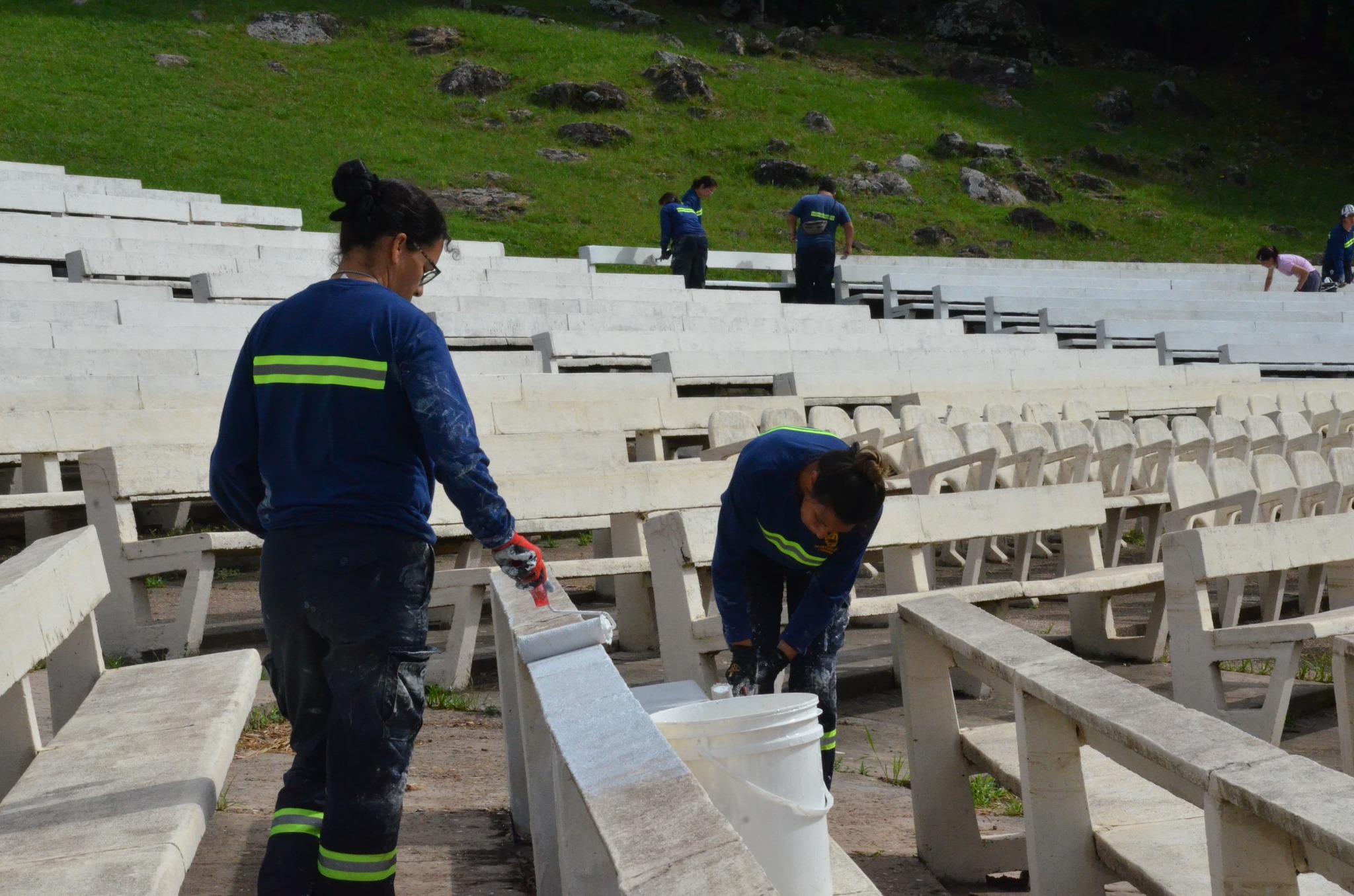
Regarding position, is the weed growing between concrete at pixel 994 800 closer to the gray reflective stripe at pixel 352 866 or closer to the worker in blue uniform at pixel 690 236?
the gray reflective stripe at pixel 352 866

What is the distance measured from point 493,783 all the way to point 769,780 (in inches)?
66.8

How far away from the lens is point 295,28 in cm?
3331

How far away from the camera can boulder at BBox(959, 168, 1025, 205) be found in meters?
30.8

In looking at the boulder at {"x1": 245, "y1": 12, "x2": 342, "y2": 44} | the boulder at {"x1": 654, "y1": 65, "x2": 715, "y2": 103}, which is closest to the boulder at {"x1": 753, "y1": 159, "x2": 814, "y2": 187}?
the boulder at {"x1": 654, "y1": 65, "x2": 715, "y2": 103}

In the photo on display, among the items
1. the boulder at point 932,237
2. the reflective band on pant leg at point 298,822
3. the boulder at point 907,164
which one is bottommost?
the boulder at point 932,237

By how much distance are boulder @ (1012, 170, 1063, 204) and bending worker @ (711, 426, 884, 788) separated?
29.0 m

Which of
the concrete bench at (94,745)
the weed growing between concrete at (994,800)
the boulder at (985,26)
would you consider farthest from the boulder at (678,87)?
the concrete bench at (94,745)

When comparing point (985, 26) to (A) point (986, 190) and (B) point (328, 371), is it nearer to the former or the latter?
(A) point (986, 190)

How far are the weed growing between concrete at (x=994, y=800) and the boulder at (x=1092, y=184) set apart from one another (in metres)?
30.0

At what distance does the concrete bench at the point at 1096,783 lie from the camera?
2.30 metres

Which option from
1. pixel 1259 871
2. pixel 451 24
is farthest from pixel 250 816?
pixel 451 24

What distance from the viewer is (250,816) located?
3643 millimetres

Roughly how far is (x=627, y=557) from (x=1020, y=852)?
2293 millimetres

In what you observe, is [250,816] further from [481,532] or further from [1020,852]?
[1020,852]
